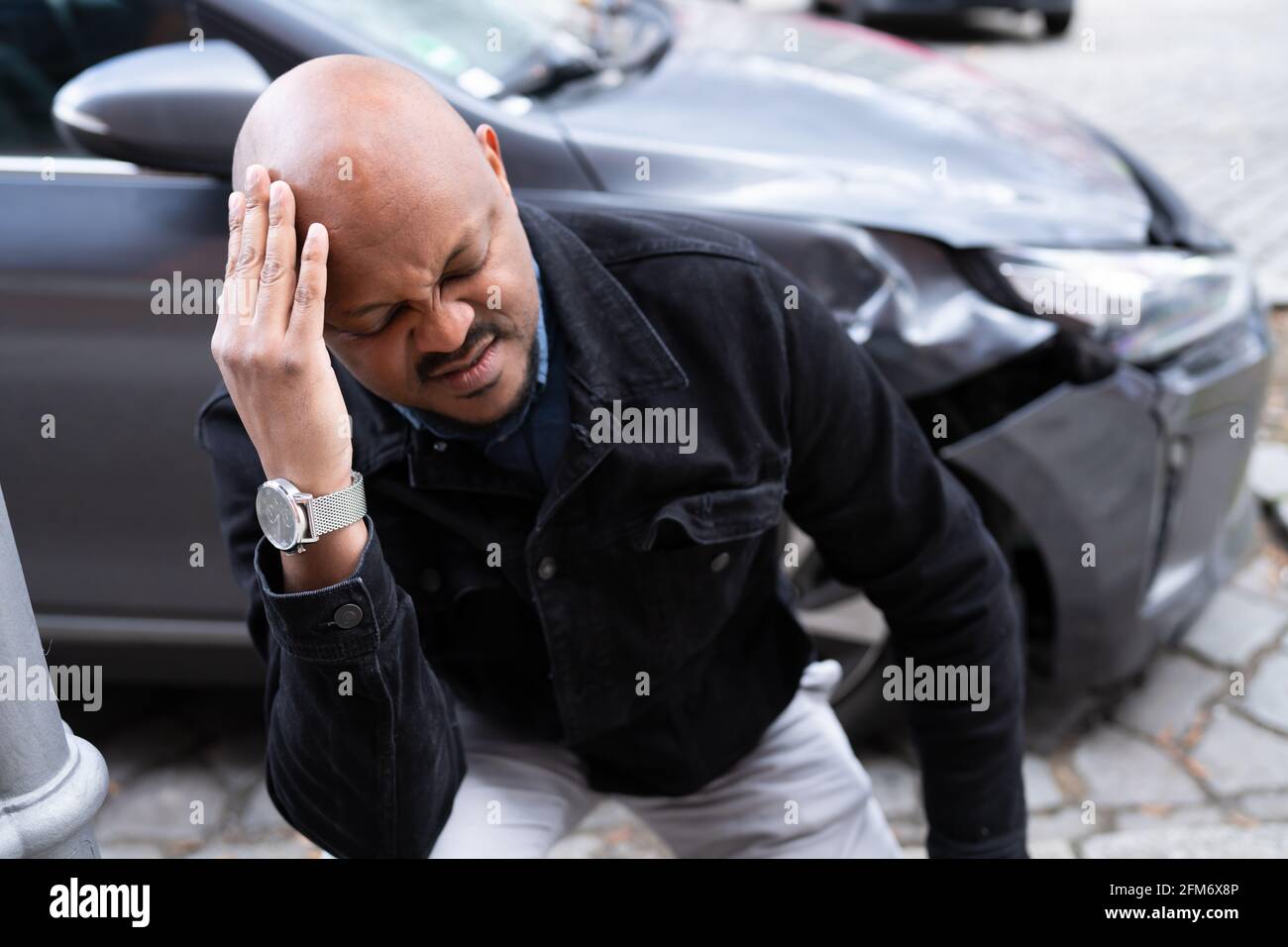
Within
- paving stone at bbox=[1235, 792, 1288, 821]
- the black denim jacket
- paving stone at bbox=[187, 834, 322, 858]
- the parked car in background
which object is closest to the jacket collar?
the black denim jacket

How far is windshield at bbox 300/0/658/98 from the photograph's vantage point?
2.77 metres

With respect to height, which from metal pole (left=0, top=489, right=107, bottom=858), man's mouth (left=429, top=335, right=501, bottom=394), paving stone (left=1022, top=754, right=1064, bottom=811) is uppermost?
man's mouth (left=429, top=335, right=501, bottom=394)

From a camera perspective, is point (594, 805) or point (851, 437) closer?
point (851, 437)

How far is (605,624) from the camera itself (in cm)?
176

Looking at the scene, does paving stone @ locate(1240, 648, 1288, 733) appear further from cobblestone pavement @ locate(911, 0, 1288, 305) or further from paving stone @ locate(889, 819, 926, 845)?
cobblestone pavement @ locate(911, 0, 1288, 305)

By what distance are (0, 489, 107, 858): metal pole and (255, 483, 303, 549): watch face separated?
A: 0.29 metres

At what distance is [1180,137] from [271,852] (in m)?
6.46

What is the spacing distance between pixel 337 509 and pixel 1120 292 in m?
1.87

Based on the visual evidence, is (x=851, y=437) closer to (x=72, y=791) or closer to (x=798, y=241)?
(x=798, y=241)

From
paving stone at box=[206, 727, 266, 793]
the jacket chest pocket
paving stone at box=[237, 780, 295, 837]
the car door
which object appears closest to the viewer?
the jacket chest pocket

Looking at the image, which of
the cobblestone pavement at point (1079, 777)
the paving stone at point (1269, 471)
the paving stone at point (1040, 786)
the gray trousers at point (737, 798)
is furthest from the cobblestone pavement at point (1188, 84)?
the gray trousers at point (737, 798)

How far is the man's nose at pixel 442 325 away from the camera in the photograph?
57.9 inches

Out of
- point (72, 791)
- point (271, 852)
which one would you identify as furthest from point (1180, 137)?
point (72, 791)

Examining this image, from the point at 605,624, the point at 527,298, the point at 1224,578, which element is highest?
the point at 527,298
